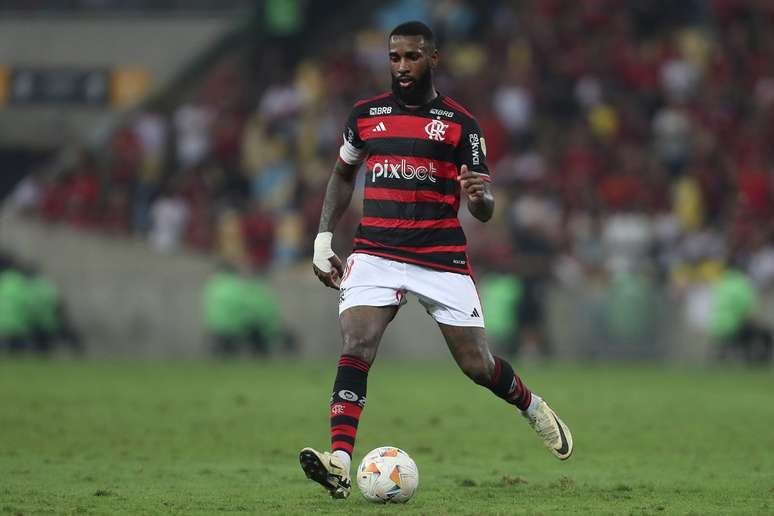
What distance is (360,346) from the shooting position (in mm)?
7312

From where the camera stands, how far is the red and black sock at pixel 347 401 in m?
7.12

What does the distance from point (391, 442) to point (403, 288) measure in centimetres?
285

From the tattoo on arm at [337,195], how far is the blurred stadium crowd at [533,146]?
1235 centimetres

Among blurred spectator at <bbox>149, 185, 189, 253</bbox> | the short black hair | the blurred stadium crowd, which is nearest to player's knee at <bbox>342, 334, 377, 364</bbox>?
the short black hair

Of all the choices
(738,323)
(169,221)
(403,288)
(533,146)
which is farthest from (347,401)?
(169,221)

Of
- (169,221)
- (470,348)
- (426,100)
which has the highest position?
(169,221)

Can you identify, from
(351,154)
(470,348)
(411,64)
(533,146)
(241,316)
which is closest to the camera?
(411,64)

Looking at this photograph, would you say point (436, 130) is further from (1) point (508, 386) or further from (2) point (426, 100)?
(1) point (508, 386)

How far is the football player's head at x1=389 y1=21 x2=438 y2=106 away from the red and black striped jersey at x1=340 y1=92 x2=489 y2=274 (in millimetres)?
127

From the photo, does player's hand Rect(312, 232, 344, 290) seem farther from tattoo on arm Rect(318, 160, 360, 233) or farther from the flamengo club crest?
the flamengo club crest

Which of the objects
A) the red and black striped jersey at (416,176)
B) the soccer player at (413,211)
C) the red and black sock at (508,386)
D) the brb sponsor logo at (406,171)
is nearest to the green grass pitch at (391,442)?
the red and black sock at (508,386)

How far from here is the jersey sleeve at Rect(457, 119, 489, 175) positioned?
7.51 metres

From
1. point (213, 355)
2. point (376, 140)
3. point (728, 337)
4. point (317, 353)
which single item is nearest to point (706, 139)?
point (728, 337)

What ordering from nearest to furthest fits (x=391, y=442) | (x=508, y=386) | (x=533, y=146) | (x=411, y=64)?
(x=411, y=64) → (x=508, y=386) → (x=391, y=442) → (x=533, y=146)
